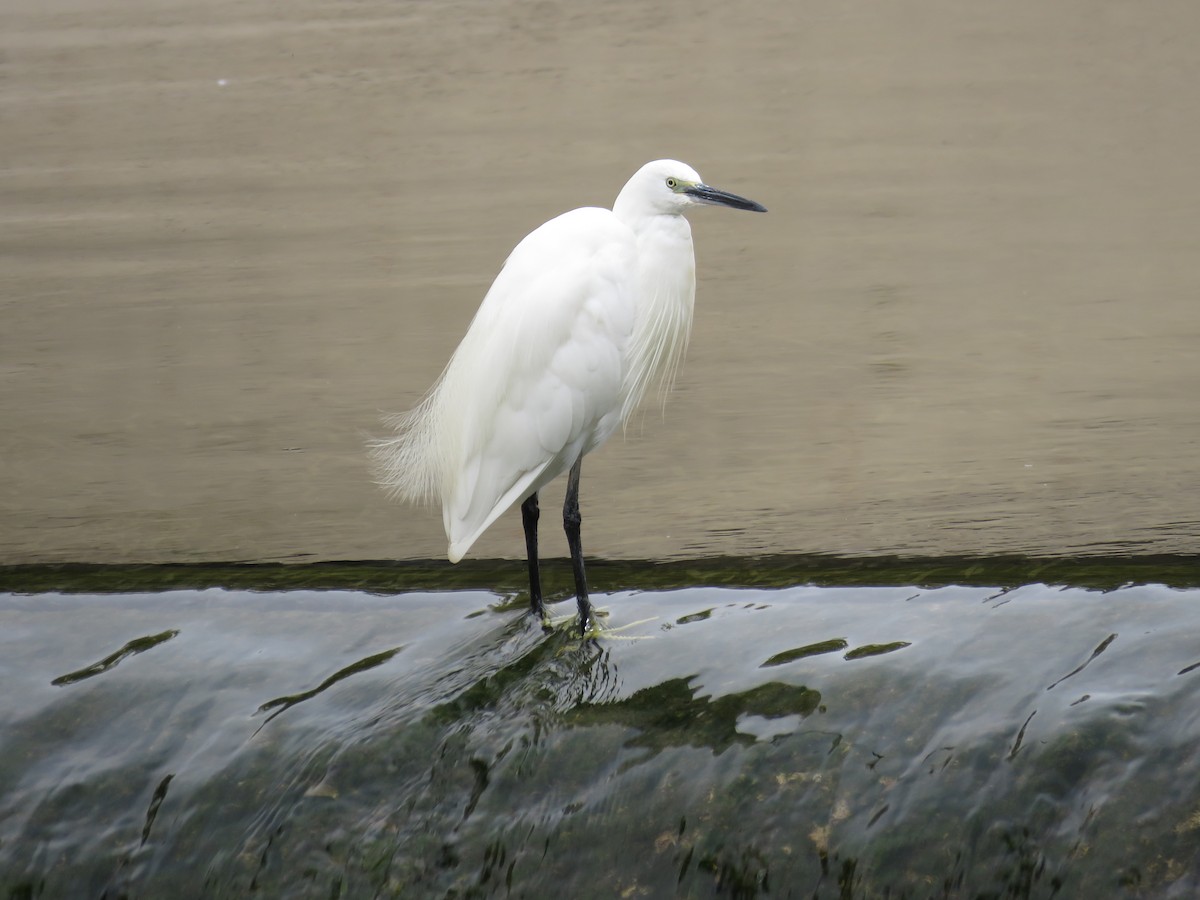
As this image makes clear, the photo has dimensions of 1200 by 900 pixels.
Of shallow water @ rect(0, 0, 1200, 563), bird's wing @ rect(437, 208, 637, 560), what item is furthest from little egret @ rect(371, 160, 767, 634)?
shallow water @ rect(0, 0, 1200, 563)

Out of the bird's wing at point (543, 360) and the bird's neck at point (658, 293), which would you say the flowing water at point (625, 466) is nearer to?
the bird's wing at point (543, 360)

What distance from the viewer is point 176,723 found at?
1777 millimetres

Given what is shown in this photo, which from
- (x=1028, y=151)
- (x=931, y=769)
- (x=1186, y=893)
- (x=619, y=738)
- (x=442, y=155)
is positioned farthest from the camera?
(x=442, y=155)

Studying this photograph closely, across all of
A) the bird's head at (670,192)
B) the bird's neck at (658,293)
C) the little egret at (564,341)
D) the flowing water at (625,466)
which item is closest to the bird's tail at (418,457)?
the little egret at (564,341)

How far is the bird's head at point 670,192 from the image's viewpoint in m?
1.79

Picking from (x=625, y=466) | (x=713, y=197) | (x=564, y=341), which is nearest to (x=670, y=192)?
(x=713, y=197)

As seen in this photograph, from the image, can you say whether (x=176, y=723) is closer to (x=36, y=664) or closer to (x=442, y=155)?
(x=36, y=664)

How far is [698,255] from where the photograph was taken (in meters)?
3.51

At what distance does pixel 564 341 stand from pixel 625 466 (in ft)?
3.78

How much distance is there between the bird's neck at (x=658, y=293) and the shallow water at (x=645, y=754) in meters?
0.36

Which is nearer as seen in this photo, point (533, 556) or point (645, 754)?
point (645, 754)

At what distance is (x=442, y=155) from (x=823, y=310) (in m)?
1.24

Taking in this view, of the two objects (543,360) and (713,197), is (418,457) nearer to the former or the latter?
(543,360)

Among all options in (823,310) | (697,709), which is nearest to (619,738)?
(697,709)
